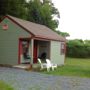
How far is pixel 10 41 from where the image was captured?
24.4 m

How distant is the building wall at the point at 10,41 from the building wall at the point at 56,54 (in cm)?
421

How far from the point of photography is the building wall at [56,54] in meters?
27.3

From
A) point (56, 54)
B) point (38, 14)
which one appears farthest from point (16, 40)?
point (38, 14)

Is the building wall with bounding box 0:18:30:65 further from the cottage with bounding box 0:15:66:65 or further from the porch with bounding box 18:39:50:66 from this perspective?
the porch with bounding box 18:39:50:66

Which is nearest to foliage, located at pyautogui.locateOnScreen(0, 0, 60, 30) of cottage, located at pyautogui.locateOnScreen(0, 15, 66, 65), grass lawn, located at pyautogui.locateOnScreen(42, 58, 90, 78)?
cottage, located at pyautogui.locateOnScreen(0, 15, 66, 65)

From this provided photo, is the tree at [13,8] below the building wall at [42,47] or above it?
above

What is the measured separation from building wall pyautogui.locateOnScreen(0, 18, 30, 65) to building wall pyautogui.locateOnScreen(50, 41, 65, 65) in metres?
4.21

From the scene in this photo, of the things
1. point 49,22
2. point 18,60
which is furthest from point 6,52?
point 49,22

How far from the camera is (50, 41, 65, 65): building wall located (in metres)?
27.3

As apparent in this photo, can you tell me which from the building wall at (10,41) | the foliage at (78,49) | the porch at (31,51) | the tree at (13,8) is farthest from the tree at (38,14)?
the building wall at (10,41)

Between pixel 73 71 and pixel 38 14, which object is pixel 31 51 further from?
pixel 38 14

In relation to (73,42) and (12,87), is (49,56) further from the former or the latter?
(73,42)

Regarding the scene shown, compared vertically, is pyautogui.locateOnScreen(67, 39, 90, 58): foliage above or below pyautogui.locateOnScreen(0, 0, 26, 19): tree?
below

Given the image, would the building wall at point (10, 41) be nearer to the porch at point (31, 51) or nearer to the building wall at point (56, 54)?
the porch at point (31, 51)
